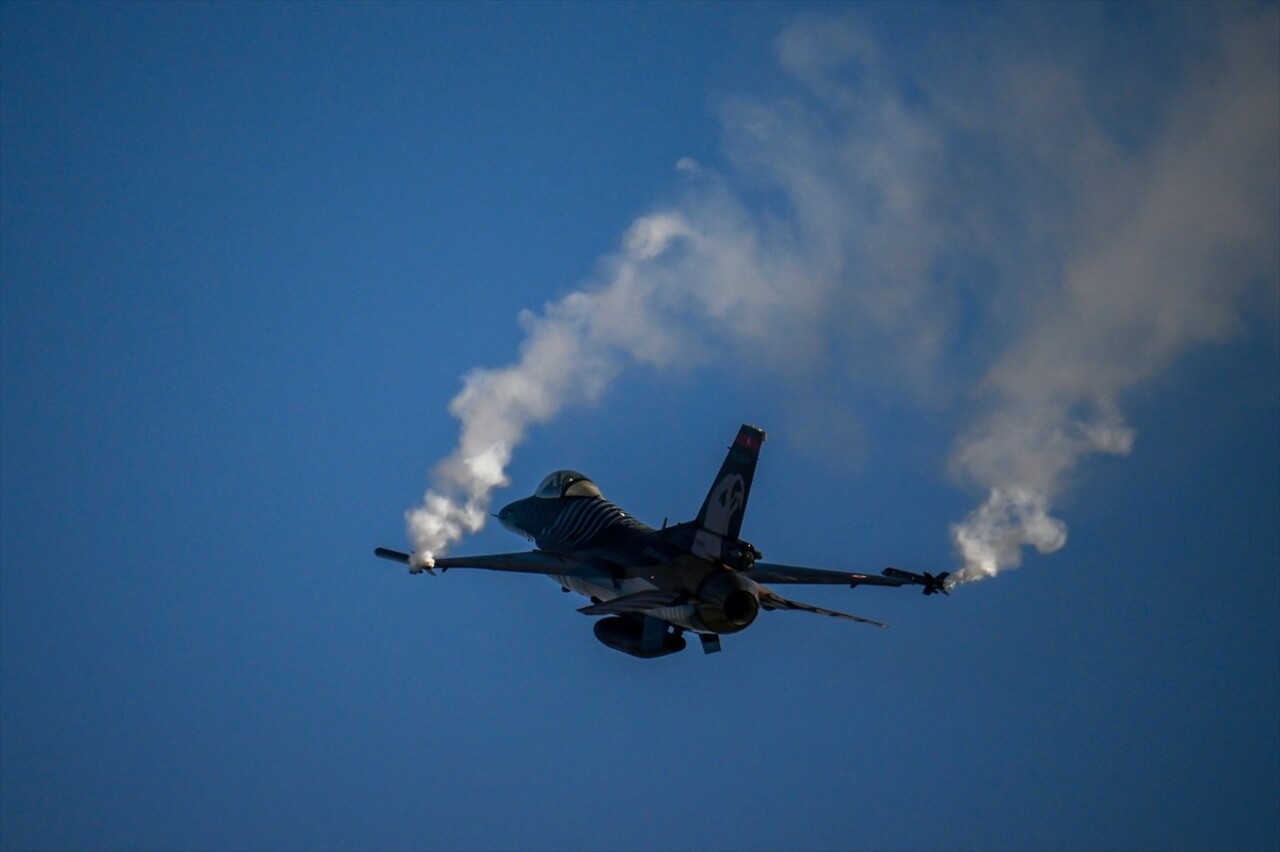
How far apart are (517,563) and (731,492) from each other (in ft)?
29.8

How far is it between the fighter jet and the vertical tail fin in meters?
0.03

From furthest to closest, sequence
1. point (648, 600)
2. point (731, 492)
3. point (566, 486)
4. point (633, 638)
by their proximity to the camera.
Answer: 1. point (566, 486)
2. point (633, 638)
3. point (731, 492)
4. point (648, 600)

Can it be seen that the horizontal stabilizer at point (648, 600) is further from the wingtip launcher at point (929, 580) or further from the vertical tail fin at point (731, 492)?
the wingtip launcher at point (929, 580)

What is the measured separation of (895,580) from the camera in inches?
2085

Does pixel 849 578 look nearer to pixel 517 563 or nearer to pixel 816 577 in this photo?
pixel 816 577

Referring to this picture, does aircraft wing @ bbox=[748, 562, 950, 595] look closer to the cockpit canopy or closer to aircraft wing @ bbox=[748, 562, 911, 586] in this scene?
→ aircraft wing @ bbox=[748, 562, 911, 586]

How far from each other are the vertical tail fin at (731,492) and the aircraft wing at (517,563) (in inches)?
232

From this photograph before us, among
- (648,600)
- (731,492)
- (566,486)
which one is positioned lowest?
(648,600)

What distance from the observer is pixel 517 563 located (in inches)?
2045

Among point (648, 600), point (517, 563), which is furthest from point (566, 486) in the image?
point (648, 600)

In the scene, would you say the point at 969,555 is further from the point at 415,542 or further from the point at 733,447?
the point at 415,542

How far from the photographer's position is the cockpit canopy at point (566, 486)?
185ft

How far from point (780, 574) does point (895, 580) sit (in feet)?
13.2

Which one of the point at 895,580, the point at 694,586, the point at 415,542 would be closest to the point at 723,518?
the point at 694,586
